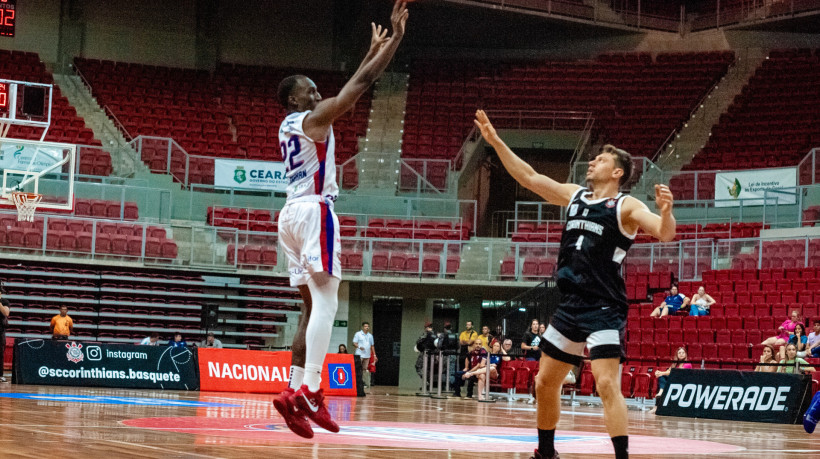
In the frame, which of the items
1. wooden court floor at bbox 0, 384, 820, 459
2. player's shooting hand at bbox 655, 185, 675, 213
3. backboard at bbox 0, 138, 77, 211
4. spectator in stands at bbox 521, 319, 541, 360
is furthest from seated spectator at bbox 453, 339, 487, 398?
player's shooting hand at bbox 655, 185, 675, 213

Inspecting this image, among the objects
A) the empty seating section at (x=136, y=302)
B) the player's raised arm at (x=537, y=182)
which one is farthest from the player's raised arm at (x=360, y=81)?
the empty seating section at (x=136, y=302)

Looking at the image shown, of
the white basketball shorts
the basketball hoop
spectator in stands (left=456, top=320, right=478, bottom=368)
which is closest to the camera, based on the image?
the white basketball shorts

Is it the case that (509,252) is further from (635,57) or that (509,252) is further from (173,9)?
(173,9)

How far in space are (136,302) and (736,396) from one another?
14856 mm

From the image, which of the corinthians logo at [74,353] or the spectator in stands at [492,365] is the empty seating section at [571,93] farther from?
the corinthians logo at [74,353]

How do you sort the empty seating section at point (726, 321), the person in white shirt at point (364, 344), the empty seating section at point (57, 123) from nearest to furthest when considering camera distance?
the empty seating section at point (726, 321) → the person in white shirt at point (364, 344) → the empty seating section at point (57, 123)

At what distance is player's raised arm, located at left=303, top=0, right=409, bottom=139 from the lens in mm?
6590

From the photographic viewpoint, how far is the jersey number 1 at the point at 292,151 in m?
6.93

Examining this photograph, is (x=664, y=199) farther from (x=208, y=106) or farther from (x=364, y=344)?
(x=208, y=106)

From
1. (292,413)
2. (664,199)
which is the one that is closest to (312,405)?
(292,413)

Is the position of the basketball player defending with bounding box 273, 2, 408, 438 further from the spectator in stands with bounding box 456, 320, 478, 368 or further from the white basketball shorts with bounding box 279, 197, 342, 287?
the spectator in stands with bounding box 456, 320, 478, 368

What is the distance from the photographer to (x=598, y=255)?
6.16 m

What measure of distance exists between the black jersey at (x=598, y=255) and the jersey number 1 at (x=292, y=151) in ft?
6.26

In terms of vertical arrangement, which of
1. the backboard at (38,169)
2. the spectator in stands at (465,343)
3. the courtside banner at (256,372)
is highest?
the backboard at (38,169)
